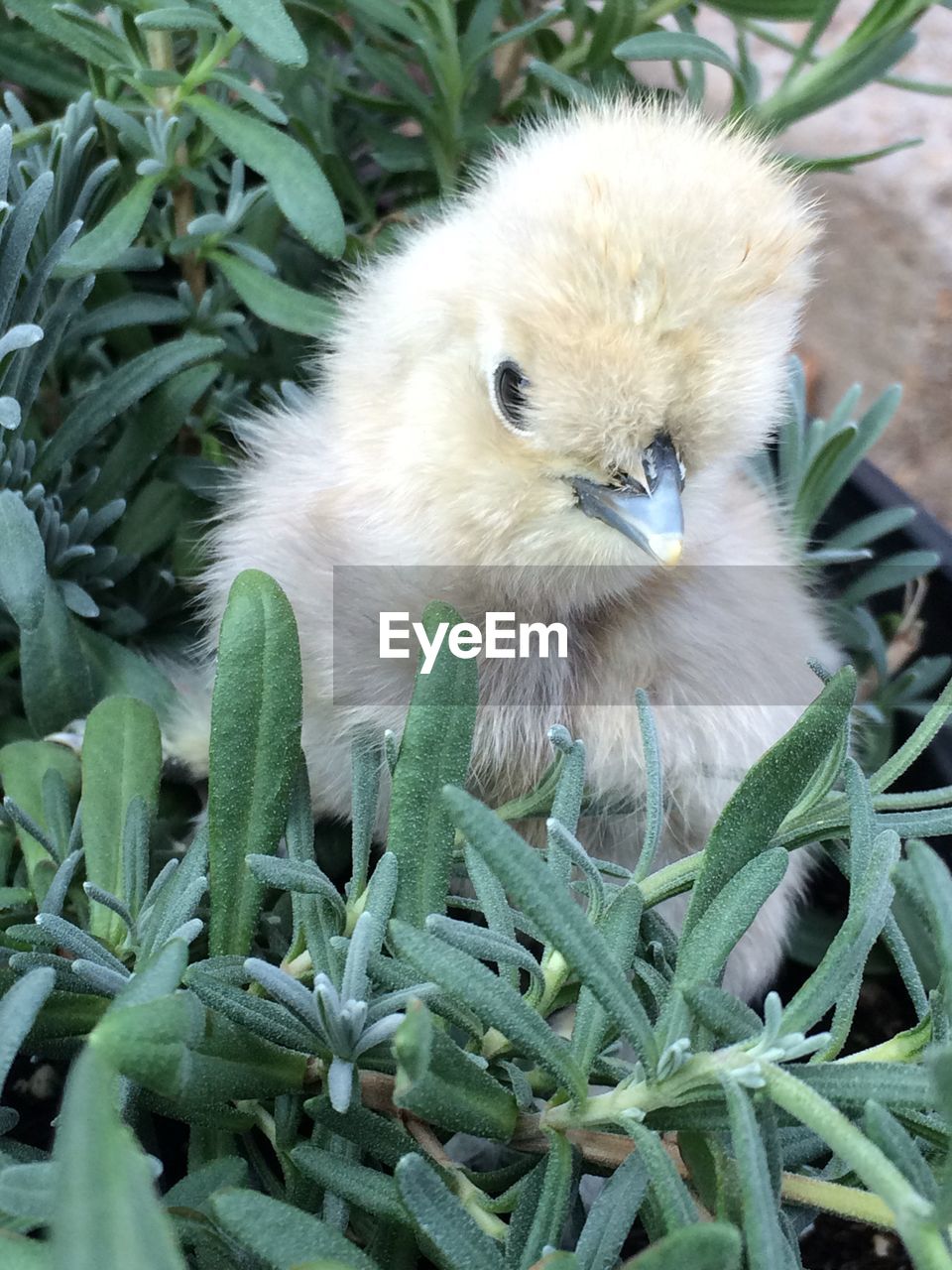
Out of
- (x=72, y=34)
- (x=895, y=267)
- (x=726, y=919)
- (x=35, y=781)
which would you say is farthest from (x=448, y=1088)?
(x=895, y=267)

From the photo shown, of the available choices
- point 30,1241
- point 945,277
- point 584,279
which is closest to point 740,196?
point 584,279

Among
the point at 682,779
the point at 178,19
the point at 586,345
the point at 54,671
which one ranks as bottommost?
the point at 682,779

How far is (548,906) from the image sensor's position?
1.50 feet

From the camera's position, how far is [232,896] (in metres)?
0.62

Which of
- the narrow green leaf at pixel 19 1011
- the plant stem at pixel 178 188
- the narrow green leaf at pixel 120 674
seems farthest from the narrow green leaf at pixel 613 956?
the plant stem at pixel 178 188

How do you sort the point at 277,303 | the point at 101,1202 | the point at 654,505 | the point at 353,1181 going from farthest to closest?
1. the point at 277,303
2. the point at 654,505
3. the point at 353,1181
4. the point at 101,1202

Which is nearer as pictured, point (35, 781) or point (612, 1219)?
point (612, 1219)

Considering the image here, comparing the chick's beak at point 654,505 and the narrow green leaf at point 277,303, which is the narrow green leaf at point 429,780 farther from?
the narrow green leaf at point 277,303

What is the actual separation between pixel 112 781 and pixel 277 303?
17.4 inches

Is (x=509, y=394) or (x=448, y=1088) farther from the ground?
(x=509, y=394)

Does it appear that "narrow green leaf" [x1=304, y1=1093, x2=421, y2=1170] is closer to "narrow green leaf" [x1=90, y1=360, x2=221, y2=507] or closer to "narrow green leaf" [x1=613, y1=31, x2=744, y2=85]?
"narrow green leaf" [x1=90, y1=360, x2=221, y2=507]

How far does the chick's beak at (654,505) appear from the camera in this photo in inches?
28.6

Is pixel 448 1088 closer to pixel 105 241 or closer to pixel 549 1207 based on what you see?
pixel 549 1207

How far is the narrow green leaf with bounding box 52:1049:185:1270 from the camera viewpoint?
0.98ft
